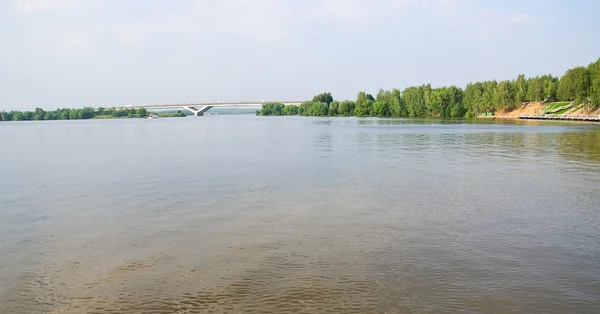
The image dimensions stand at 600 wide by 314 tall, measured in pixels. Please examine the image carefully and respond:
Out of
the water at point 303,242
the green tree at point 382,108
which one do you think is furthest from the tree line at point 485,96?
the water at point 303,242

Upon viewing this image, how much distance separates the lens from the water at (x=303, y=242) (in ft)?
31.2

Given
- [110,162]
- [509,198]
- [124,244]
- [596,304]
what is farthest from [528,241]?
[110,162]

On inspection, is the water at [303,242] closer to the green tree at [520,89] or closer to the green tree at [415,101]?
the green tree at [520,89]

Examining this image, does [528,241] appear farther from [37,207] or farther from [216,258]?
[37,207]

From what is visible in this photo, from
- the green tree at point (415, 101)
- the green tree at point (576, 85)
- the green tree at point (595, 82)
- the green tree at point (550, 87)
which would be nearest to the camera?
the green tree at point (595, 82)

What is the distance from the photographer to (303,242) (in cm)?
1325

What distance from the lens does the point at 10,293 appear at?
9.95 m

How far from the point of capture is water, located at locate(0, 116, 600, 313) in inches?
374

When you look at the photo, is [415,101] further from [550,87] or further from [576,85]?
[576,85]

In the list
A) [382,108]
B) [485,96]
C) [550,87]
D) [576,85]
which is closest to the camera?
[576,85]

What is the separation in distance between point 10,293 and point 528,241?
12.6m

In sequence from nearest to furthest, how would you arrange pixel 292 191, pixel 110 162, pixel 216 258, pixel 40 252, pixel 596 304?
1. pixel 596 304
2. pixel 216 258
3. pixel 40 252
4. pixel 292 191
5. pixel 110 162

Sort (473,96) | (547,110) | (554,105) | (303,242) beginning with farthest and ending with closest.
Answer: (473,96)
(554,105)
(547,110)
(303,242)

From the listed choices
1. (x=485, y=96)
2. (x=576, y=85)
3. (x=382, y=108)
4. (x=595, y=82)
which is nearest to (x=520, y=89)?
(x=485, y=96)
